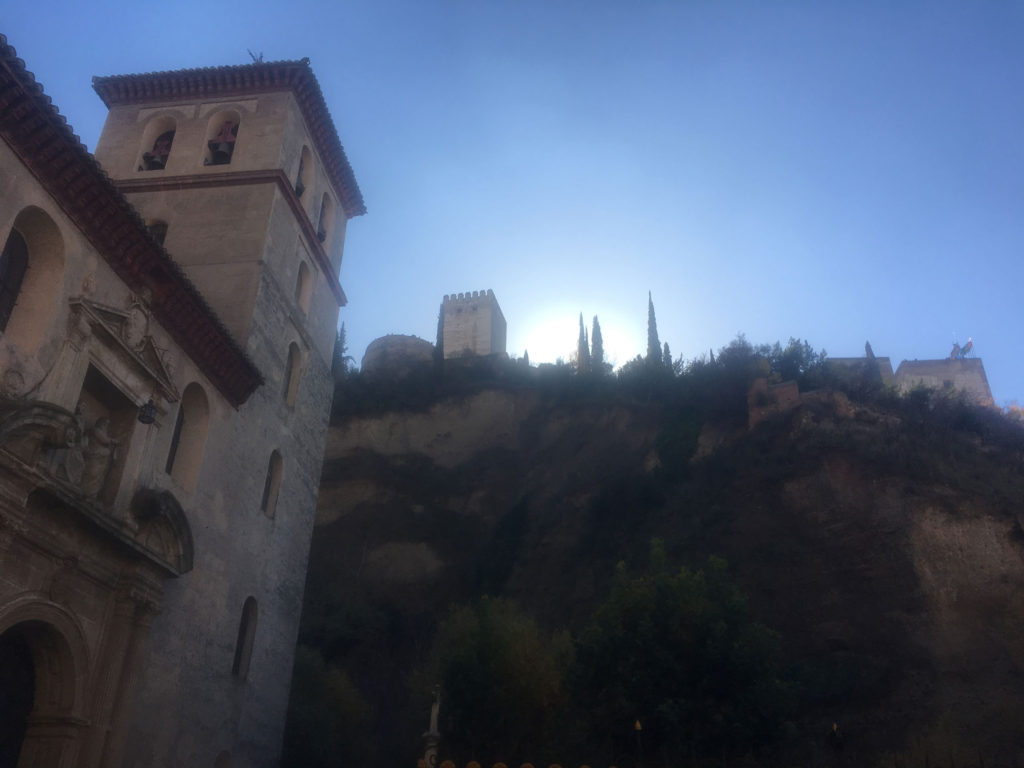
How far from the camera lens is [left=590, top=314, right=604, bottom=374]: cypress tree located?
57.9m

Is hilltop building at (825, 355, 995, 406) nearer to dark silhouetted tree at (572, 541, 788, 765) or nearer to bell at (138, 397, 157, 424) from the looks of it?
dark silhouetted tree at (572, 541, 788, 765)

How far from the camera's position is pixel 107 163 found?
2078 cm

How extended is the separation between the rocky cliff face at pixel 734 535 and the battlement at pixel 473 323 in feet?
62.3

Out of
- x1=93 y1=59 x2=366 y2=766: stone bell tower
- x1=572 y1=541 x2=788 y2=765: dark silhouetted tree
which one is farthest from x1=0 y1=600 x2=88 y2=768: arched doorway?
x1=572 y1=541 x2=788 y2=765: dark silhouetted tree

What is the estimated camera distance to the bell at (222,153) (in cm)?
2070

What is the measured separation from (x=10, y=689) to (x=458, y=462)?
137ft

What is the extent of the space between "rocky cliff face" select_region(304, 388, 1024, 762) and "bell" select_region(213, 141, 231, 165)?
783 inches

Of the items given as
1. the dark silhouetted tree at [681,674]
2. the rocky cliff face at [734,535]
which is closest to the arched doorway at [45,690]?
the dark silhouetted tree at [681,674]

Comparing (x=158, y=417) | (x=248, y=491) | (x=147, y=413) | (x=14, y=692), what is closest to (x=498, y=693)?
(x=248, y=491)

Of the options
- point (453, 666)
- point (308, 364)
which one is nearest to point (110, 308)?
point (308, 364)

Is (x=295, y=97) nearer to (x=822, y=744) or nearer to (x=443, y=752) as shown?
(x=443, y=752)

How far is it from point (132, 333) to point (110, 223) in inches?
66.2

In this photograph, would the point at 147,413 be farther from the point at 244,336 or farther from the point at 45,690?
the point at 244,336

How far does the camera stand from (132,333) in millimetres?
13195
